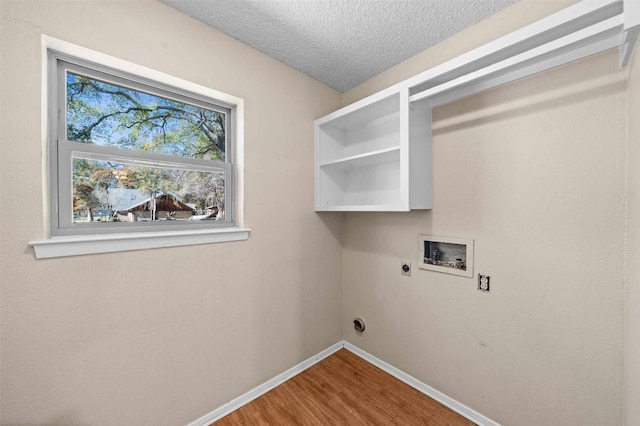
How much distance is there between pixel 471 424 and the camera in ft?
→ 4.88

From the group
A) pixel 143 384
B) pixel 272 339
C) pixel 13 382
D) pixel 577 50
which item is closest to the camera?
pixel 13 382

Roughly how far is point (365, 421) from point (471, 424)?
2.07 ft

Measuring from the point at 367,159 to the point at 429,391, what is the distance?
1685mm

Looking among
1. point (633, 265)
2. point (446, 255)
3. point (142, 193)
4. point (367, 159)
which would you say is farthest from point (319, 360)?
point (633, 265)

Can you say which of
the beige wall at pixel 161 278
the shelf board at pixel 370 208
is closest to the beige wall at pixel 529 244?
the shelf board at pixel 370 208

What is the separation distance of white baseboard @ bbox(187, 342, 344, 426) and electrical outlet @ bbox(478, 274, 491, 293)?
1.37 m

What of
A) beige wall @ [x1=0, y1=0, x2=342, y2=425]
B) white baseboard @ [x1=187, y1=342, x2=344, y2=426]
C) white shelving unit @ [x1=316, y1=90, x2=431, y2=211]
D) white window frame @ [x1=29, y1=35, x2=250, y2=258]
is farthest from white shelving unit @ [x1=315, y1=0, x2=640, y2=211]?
white baseboard @ [x1=187, y1=342, x2=344, y2=426]

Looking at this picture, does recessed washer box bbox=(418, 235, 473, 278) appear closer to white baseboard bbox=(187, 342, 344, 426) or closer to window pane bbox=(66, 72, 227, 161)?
white baseboard bbox=(187, 342, 344, 426)

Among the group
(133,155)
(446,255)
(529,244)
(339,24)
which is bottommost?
(446,255)

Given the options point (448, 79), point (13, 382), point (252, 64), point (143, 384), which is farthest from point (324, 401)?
point (252, 64)

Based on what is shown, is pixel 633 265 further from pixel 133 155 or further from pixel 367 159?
pixel 133 155

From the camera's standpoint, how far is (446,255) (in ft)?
5.43

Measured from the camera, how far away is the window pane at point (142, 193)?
1237 millimetres

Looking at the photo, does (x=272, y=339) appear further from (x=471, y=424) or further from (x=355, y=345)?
(x=471, y=424)
